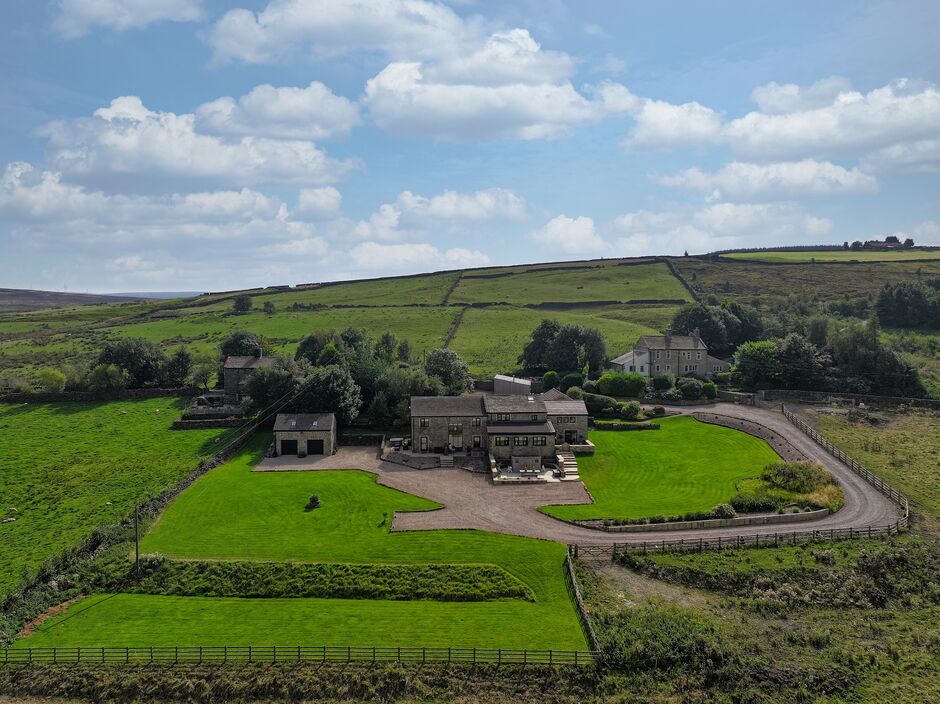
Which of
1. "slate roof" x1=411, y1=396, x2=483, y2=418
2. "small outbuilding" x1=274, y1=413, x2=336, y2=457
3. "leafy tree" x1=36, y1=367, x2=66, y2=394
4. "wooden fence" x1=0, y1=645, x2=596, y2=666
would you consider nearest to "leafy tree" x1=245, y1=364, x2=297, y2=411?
"small outbuilding" x1=274, y1=413, x2=336, y2=457

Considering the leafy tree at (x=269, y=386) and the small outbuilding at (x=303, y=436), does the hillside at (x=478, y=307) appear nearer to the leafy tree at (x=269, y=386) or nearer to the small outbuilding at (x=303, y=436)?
the leafy tree at (x=269, y=386)

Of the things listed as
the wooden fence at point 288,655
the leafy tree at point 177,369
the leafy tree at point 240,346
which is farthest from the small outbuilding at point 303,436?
the wooden fence at point 288,655

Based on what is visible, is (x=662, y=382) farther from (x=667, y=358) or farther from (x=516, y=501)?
(x=516, y=501)

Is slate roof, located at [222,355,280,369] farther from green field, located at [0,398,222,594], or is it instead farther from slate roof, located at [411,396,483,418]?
slate roof, located at [411,396,483,418]

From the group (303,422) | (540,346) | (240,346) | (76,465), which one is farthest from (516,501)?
(240,346)

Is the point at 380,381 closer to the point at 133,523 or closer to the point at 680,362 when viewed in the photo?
the point at 133,523

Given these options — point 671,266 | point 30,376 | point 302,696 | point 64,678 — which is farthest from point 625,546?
point 671,266
